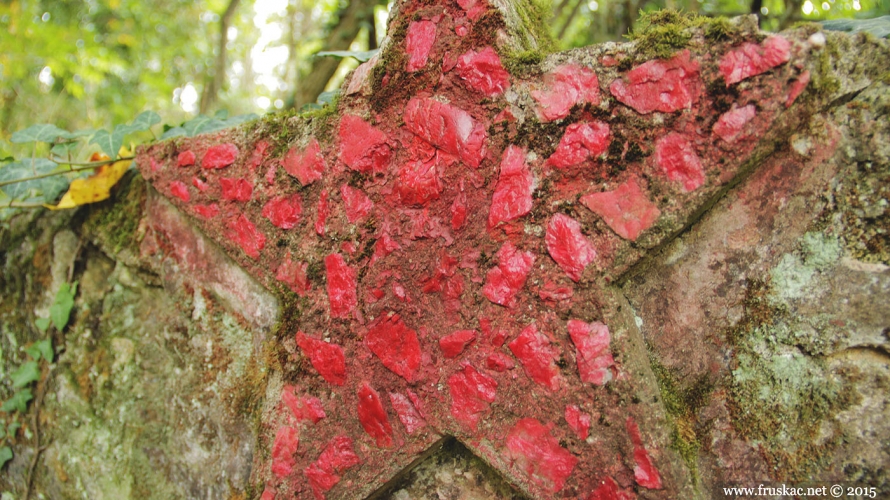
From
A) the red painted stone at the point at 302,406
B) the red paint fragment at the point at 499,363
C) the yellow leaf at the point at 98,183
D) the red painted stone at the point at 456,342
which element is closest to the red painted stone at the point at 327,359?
the red painted stone at the point at 302,406

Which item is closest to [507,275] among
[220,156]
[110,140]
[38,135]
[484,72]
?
[484,72]

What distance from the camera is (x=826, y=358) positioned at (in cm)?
112

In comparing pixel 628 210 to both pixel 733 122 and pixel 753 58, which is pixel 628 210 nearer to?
pixel 733 122

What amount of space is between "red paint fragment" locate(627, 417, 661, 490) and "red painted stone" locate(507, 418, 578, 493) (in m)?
0.13

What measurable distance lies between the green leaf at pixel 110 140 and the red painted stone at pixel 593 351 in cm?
160

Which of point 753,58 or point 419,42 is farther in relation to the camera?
point 419,42

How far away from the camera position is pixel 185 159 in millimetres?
1713

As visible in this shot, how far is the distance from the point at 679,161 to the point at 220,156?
128 centimetres

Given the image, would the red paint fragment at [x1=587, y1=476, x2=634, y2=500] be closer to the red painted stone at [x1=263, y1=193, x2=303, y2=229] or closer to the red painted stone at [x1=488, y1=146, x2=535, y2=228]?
Answer: the red painted stone at [x1=488, y1=146, x2=535, y2=228]

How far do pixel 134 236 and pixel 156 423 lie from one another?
63cm

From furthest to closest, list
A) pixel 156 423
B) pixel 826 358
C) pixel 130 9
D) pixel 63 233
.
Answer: pixel 130 9 < pixel 63 233 < pixel 156 423 < pixel 826 358

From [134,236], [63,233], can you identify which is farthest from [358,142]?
[63,233]

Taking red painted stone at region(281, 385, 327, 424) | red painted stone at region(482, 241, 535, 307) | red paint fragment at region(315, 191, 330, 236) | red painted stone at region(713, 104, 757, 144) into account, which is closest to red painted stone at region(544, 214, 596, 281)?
red painted stone at region(482, 241, 535, 307)

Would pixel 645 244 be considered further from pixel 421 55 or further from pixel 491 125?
pixel 421 55
